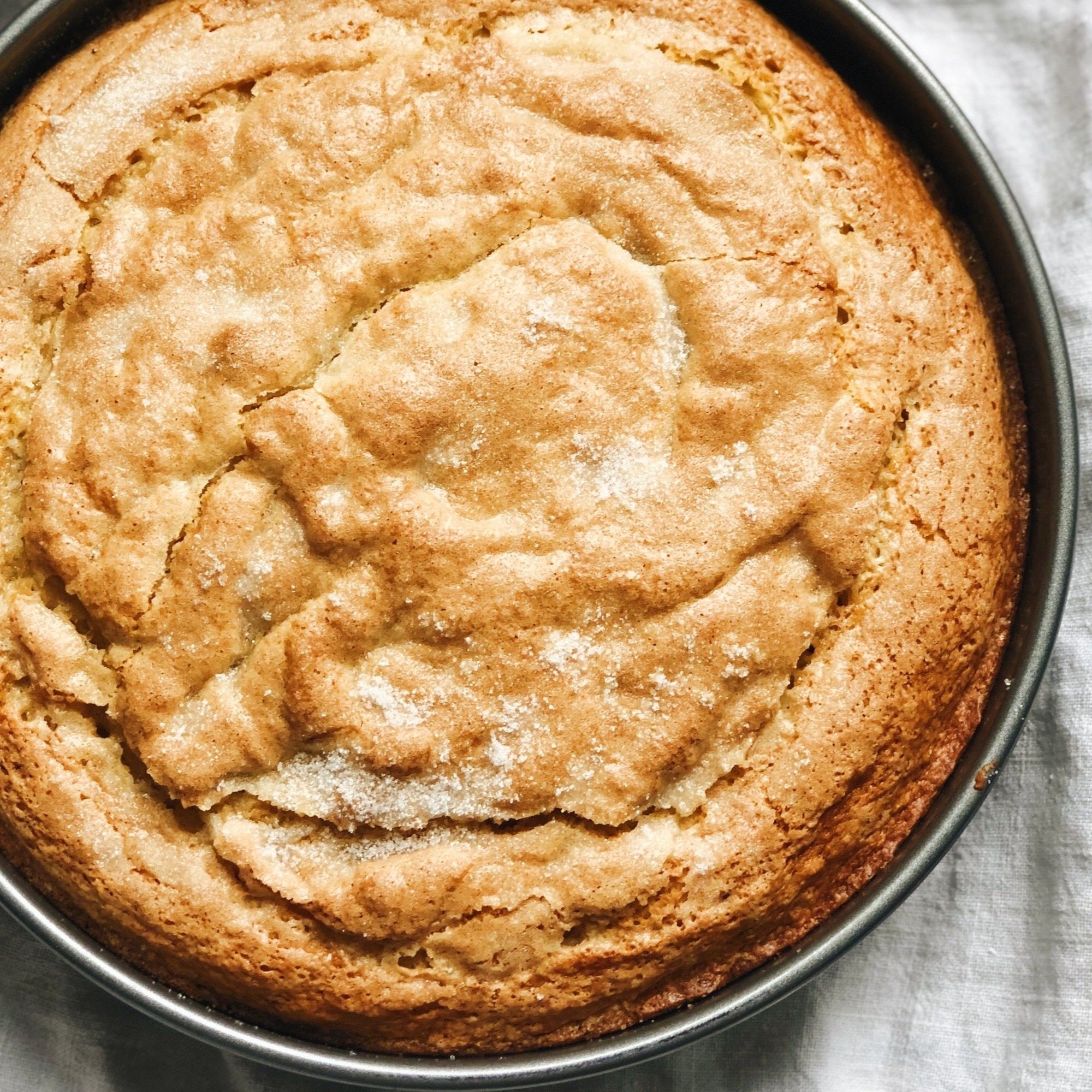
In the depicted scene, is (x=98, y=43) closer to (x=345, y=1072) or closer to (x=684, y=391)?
(x=684, y=391)

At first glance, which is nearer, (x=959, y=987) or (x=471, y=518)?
(x=471, y=518)

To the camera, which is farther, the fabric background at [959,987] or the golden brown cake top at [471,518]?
the fabric background at [959,987]

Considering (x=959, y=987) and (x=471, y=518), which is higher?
(x=471, y=518)

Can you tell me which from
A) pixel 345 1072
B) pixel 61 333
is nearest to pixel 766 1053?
pixel 345 1072

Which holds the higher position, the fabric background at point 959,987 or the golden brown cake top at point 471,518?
the golden brown cake top at point 471,518
